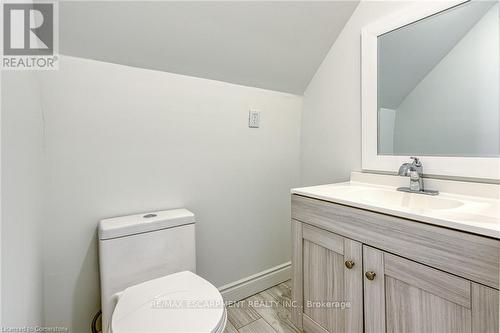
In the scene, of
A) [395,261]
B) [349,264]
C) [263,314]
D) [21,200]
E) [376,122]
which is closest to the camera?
[21,200]

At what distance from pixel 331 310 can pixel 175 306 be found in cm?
68

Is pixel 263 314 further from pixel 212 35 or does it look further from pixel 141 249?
pixel 212 35

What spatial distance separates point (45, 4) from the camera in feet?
3.10

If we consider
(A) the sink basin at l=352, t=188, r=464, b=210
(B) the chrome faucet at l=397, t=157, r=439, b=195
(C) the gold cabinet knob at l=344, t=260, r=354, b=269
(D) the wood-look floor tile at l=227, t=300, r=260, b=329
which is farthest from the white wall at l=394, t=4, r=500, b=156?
(D) the wood-look floor tile at l=227, t=300, r=260, b=329

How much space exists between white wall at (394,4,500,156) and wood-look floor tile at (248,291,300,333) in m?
1.14

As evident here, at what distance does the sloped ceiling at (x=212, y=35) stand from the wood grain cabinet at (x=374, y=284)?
892mm

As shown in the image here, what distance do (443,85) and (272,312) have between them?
155cm

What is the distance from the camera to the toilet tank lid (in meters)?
1.04

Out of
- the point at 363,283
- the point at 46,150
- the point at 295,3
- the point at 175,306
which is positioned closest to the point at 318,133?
the point at 295,3

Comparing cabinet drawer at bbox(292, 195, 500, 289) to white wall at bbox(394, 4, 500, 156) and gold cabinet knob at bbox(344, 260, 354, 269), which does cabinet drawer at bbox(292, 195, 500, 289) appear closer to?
gold cabinet knob at bbox(344, 260, 354, 269)

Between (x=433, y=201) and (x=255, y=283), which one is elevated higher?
(x=433, y=201)

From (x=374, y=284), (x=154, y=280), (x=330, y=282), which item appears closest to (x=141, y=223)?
(x=154, y=280)

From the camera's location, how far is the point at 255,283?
5.47 feet

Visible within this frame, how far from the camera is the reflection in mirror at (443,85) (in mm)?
1024
